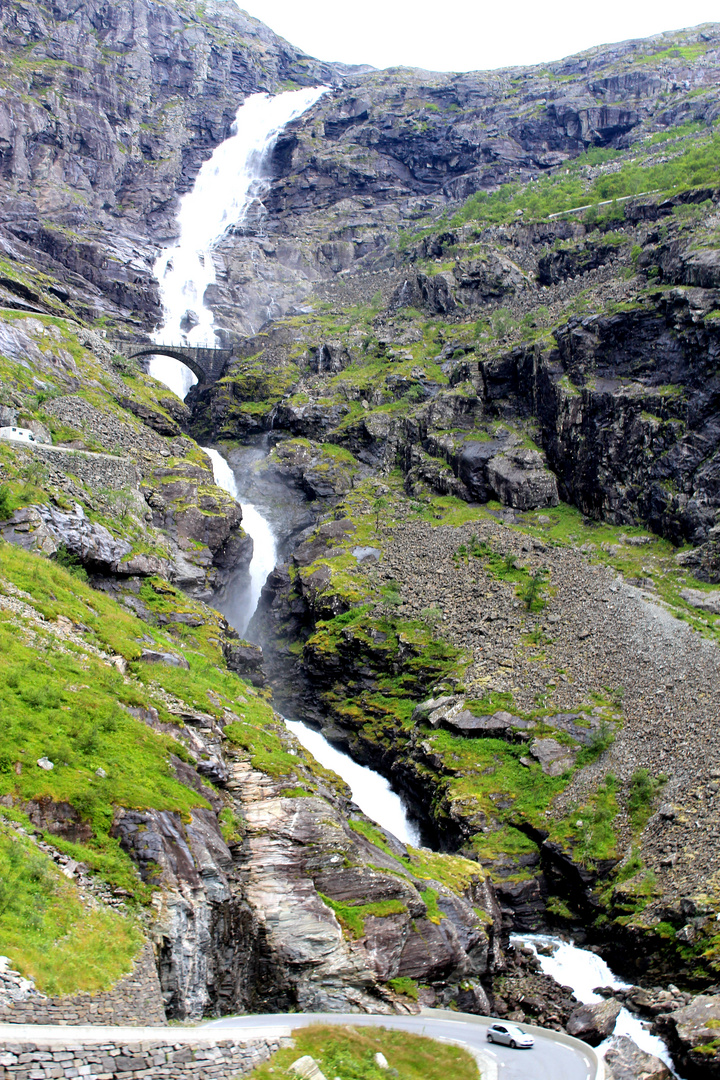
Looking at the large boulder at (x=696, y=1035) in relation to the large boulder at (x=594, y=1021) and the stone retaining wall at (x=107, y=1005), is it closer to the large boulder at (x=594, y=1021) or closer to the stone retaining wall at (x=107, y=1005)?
the large boulder at (x=594, y=1021)

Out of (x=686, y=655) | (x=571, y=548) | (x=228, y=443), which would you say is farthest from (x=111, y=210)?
(x=686, y=655)

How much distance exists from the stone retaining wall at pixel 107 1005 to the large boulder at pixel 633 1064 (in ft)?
48.8

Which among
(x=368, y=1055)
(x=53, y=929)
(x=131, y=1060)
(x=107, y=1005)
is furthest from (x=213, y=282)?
(x=131, y=1060)

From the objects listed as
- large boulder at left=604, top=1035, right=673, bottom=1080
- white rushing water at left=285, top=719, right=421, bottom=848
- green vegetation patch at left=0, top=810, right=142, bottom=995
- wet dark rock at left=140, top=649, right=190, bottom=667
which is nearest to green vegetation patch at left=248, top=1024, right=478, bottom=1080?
green vegetation patch at left=0, top=810, right=142, bottom=995

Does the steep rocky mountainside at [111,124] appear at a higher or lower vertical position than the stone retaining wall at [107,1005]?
higher

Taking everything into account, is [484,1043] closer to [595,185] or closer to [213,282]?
[595,185]

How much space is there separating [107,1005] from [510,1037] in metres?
13.2

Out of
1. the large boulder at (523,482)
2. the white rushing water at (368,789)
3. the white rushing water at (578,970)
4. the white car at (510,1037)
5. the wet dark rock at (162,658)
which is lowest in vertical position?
the white rushing water at (368,789)

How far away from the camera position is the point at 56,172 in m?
115

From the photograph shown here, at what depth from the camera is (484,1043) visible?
798 inches

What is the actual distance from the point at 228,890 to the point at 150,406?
50.9m

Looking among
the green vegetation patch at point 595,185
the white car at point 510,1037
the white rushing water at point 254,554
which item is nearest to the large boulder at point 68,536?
the white rushing water at point 254,554

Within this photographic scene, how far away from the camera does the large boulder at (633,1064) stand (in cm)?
2094

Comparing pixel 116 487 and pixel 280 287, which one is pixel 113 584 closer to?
pixel 116 487
